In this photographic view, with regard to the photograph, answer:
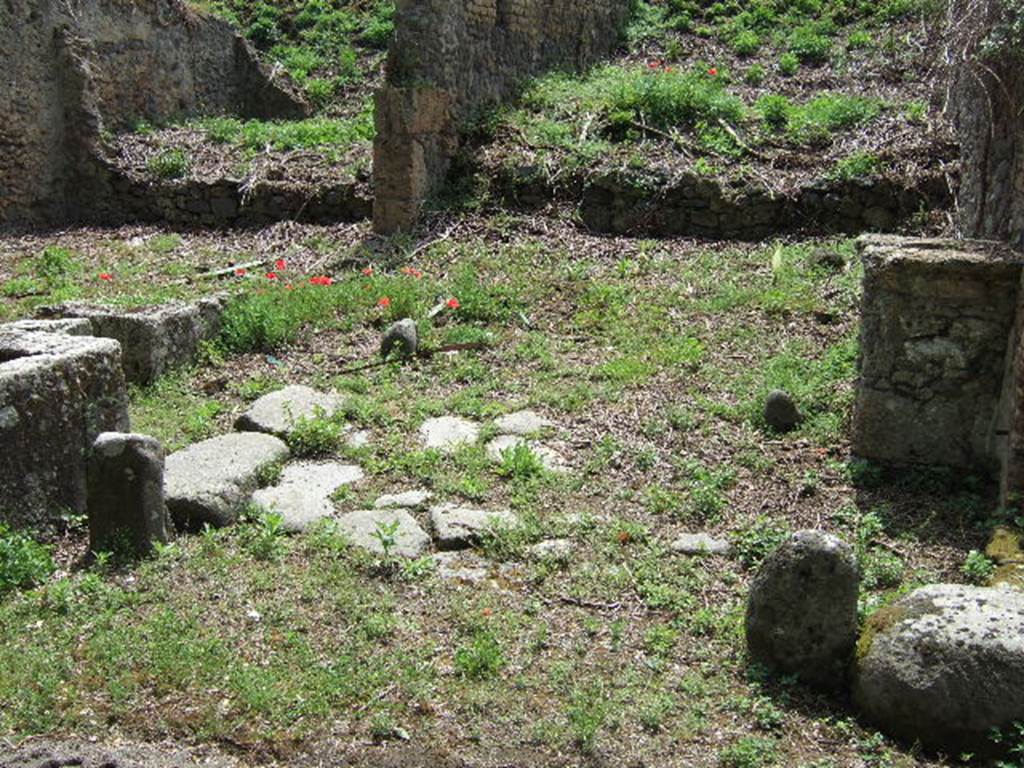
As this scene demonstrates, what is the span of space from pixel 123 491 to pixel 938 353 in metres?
4.19

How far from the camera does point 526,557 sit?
504 cm

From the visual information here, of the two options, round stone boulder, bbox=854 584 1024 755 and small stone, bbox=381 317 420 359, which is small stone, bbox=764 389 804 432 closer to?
round stone boulder, bbox=854 584 1024 755

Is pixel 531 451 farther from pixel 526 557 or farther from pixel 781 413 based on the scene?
pixel 781 413

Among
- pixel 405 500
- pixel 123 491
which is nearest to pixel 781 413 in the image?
pixel 405 500

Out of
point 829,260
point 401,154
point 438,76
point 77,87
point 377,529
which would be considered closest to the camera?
point 377,529

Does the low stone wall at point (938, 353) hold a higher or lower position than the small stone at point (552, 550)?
higher

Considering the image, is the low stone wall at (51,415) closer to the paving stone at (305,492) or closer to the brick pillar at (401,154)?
the paving stone at (305,492)

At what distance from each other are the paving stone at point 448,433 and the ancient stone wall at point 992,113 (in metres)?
3.28

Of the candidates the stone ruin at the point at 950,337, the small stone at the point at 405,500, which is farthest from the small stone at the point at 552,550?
the stone ruin at the point at 950,337

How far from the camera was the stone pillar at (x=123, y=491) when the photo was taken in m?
4.80

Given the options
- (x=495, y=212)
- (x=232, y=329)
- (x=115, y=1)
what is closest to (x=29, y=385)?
(x=232, y=329)

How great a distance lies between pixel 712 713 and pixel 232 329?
541cm

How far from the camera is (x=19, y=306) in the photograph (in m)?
8.97

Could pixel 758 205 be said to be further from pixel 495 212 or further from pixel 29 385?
pixel 29 385
